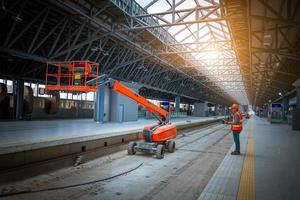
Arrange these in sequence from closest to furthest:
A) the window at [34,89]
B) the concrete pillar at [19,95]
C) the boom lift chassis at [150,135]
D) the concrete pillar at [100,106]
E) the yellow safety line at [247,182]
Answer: the yellow safety line at [247,182] < the boom lift chassis at [150,135] < the concrete pillar at [100,106] < the concrete pillar at [19,95] < the window at [34,89]

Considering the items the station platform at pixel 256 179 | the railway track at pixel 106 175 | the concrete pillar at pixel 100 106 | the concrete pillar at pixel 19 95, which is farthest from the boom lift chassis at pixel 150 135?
the concrete pillar at pixel 19 95

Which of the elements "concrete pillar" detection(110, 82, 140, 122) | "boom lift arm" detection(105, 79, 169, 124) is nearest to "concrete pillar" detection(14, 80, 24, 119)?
"concrete pillar" detection(110, 82, 140, 122)

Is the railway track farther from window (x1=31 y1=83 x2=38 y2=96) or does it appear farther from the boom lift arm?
window (x1=31 y1=83 x2=38 y2=96)

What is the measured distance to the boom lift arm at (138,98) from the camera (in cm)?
944

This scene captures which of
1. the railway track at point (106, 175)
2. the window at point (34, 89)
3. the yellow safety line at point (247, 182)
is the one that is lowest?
the railway track at point (106, 175)

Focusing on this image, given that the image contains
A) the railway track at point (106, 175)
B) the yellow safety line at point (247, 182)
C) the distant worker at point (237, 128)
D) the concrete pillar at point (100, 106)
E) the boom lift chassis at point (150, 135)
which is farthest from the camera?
the concrete pillar at point (100, 106)

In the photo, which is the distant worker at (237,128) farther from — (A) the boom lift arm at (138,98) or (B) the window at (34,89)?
(B) the window at (34,89)

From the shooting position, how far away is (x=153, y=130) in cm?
1090

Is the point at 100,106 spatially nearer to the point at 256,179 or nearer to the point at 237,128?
the point at 237,128

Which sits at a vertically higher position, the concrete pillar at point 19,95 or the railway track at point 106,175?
the concrete pillar at point 19,95

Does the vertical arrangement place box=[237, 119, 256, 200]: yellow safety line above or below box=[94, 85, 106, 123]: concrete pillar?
below

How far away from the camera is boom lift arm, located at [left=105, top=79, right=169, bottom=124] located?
944 cm

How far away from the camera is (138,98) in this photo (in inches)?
419

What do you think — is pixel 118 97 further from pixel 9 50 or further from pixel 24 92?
pixel 9 50
